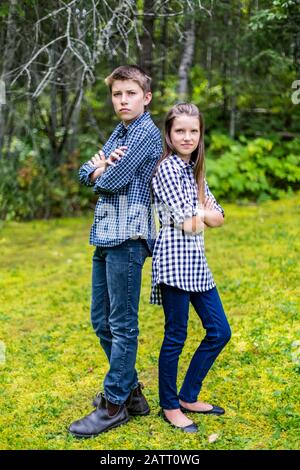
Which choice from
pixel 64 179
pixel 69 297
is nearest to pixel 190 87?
pixel 64 179

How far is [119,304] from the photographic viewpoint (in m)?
3.26

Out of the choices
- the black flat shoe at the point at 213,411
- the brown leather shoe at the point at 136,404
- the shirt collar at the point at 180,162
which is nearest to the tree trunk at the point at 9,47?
the shirt collar at the point at 180,162

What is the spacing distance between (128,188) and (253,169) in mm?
7272

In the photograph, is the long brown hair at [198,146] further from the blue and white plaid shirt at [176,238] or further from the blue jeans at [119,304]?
the blue jeans at [119,304]

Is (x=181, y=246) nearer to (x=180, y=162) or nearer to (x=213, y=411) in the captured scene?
(x=180, y=162)

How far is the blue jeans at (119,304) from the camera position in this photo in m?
3.23

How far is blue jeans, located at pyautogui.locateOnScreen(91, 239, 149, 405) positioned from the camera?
3.23 m

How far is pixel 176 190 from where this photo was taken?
3.20 m

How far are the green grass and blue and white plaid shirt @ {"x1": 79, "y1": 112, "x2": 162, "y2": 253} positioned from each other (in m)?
1.06

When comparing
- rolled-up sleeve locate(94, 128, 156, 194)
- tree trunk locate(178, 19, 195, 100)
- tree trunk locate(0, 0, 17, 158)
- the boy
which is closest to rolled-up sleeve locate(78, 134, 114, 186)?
the boy

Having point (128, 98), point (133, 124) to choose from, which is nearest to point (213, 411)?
point (133, 124)

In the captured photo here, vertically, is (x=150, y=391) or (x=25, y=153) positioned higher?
(x=25, y=153)

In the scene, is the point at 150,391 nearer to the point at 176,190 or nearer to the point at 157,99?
the point at 176,190
